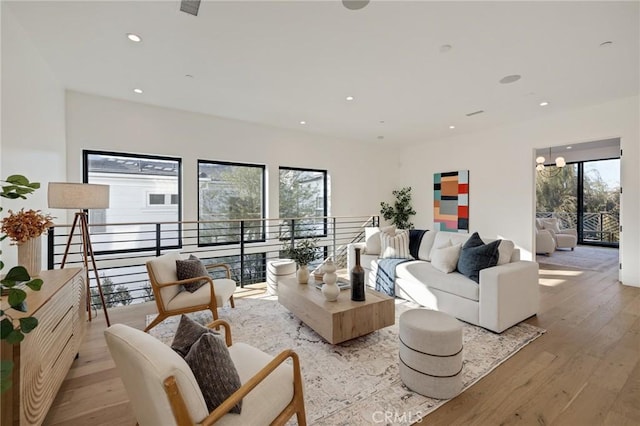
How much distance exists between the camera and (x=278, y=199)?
5.72m

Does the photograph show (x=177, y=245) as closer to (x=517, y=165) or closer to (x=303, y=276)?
(x=303, y=276)

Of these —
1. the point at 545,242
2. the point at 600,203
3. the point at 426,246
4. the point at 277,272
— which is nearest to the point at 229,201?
the point at 277,272

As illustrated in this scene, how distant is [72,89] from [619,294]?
26.0ft

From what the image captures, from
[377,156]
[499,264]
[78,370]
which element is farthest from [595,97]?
[78,370]

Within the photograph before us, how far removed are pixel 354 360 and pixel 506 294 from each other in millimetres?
1631

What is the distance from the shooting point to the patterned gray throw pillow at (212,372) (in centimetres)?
118

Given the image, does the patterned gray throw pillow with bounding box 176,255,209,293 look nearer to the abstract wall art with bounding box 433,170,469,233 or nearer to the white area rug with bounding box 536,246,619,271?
the abstract wall art with bounding box 433,170,469,233

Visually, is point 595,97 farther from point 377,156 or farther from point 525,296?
point 377,156

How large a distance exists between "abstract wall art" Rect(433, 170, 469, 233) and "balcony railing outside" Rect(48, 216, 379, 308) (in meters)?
1.68

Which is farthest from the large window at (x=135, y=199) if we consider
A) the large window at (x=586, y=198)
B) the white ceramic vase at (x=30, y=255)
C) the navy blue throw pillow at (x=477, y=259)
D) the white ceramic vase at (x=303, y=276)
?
the large window at (x=586, y=198)

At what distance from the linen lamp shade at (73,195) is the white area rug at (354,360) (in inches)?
55.0

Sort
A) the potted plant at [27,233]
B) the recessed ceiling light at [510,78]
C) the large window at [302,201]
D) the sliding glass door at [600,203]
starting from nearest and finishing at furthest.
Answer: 1. the potted plant at [27,233]
2. the recessed ceiling light at [510,78]
3. the large window at [302,201]
4. the sliding glass door at [600,203]

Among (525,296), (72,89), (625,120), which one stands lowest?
(525,296)

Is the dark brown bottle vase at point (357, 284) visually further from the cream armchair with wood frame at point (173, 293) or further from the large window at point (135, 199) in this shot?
the large window at point (135, 199)
